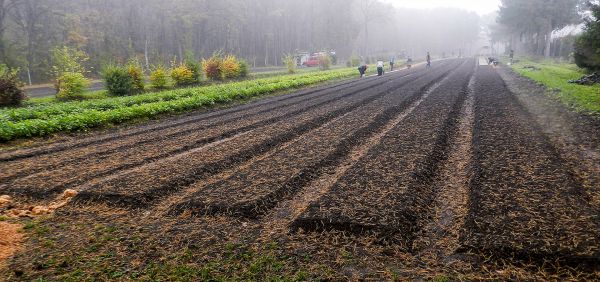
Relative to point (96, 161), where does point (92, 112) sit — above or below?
above

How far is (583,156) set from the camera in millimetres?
6305

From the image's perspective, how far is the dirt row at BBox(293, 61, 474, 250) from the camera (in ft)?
13.2

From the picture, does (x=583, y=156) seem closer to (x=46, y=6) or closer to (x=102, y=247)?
(x=102, y=247)

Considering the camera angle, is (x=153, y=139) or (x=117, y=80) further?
(x=117, y=80)

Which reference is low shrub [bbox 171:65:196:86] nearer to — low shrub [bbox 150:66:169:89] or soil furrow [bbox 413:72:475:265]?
low shrub [bbox 150:66:169:89]

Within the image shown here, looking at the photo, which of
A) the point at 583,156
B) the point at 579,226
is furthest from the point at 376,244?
the point at 583,156

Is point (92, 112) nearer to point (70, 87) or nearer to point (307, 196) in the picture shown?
point (70, 87)

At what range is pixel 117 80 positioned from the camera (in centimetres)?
1939

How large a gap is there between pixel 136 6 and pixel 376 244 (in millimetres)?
55020

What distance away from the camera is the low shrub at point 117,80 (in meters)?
19.2

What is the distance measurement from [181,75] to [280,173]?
18.6 m

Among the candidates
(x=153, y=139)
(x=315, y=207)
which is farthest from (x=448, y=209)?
(x=153, y=139)

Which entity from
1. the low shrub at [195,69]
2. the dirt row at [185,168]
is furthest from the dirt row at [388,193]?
the low shrub at [195,69]

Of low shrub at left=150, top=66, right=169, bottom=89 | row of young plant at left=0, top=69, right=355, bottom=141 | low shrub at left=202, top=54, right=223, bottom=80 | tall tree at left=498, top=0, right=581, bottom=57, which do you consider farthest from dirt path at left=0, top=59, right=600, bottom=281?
tall tree at left=498, top=0, right=581, bottom=57
